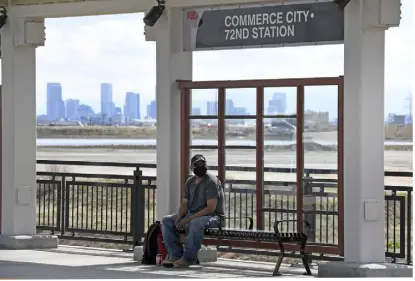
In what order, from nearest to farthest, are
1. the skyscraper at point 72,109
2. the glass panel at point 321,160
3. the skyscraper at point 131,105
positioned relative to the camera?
the glass panel at point 321,160 → the skyscraper at point 131,105 → the skyscraper at point 72,109

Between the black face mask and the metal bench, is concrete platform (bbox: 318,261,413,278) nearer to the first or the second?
the metal bench

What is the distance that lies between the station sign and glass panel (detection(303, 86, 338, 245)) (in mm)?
682

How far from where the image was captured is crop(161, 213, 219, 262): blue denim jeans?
14.1 meters

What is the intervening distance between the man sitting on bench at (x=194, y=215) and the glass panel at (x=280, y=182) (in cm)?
62

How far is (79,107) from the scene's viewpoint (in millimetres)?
131500

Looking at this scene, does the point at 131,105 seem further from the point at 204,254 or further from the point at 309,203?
the point at 309,203

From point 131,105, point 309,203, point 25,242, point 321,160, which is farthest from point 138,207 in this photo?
point 131,105

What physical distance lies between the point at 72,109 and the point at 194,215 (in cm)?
11494

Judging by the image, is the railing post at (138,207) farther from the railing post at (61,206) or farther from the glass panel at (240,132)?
the glass panel at (240,132)

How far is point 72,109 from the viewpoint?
128m

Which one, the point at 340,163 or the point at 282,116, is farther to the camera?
the point at 282,116

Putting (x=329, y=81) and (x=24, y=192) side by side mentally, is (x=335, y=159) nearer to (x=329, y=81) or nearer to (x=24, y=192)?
(x=329, y=81)

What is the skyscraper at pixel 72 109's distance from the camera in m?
127

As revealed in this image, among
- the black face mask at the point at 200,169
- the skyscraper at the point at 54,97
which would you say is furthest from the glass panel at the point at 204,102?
the skyscraper at the point at 54,97
